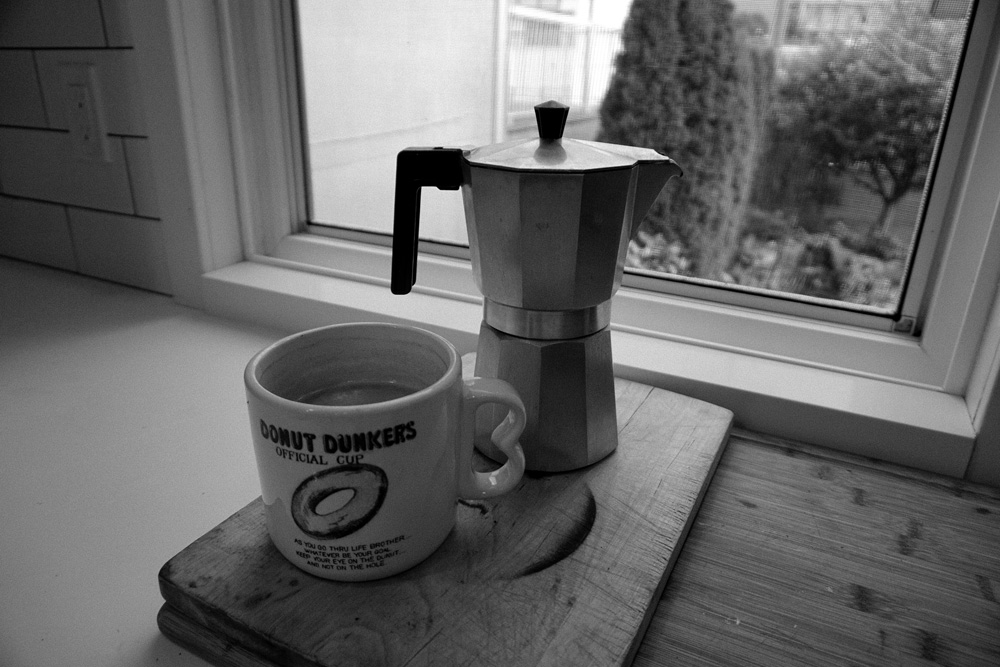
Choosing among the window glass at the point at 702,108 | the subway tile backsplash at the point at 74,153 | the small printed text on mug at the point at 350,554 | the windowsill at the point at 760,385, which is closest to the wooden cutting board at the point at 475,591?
the small printed text on mug at the point at 350,554

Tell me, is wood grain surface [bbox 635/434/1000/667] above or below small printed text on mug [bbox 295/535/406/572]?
below

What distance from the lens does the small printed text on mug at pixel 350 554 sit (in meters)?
0.35

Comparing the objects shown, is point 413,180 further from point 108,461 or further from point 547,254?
point 108,461

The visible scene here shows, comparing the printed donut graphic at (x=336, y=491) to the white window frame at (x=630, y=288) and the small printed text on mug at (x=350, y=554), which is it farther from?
the white window frame at (x=630, y=288)

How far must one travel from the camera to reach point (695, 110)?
0.67 m

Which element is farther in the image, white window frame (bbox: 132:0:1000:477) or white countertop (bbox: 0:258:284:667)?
white window frame (bbox: 132:0:1000:477)

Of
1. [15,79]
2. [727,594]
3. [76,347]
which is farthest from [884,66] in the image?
[15,79]

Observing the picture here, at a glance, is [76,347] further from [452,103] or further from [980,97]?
[980,97]

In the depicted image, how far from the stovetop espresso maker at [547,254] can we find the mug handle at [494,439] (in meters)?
0.06

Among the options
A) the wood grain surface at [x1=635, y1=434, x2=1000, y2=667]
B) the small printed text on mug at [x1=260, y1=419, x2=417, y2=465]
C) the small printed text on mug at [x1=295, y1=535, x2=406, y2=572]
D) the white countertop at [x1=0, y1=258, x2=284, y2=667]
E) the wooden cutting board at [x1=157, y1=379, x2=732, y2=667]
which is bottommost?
the white countertop at [x1=0, y1=258, x2=284, y2=667]

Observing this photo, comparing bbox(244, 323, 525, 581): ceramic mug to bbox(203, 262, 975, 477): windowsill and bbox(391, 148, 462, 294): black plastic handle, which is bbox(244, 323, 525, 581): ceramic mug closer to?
bbox(391, 148, 462, 294): black plastic handle

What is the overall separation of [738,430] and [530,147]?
30 cm

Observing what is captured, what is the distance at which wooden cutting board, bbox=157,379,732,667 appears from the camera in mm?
328

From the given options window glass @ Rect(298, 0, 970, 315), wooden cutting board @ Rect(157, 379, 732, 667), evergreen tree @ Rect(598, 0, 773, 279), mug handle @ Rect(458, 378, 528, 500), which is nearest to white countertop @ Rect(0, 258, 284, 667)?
wooden cutting board @ Rect(157, 379, 732, 667)
